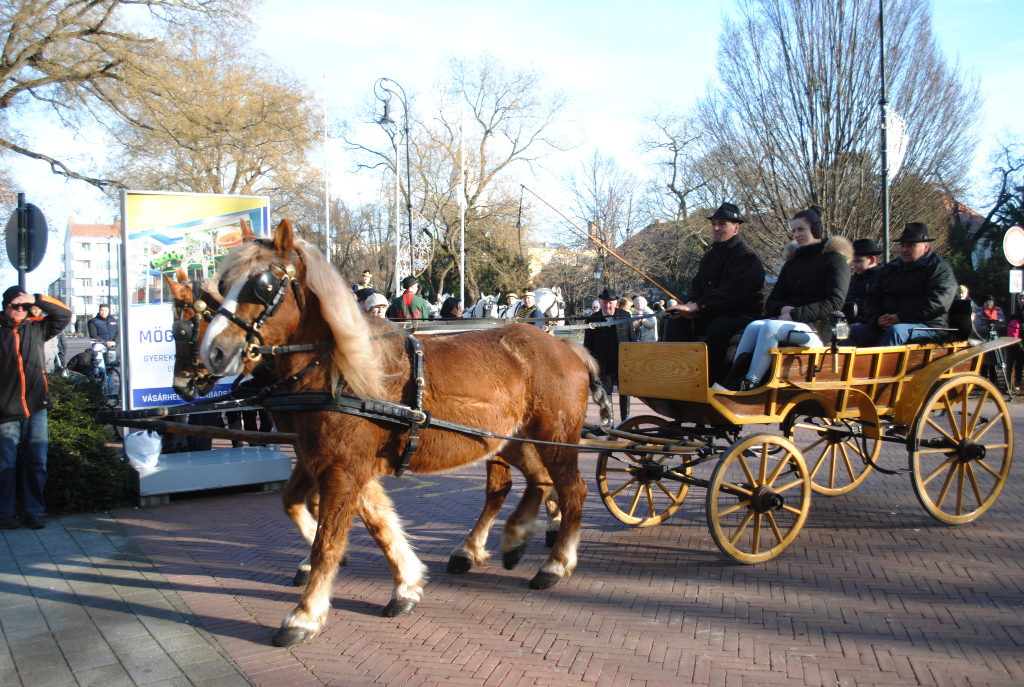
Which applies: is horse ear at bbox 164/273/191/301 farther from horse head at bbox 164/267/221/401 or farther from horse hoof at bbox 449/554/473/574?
horse hoof at bbox 449/554/473/574

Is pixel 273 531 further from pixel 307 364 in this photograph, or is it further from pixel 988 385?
pixel 988 385

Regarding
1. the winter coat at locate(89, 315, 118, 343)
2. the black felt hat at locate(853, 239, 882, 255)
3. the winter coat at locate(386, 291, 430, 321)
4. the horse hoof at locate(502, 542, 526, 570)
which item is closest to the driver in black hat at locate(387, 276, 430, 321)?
the winter coat at locate(386, 291, 430, 321)

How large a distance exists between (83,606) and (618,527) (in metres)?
3.98

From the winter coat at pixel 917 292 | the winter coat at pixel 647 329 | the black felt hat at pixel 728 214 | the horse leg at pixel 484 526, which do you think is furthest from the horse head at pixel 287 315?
the winter coat at pixel 647 329

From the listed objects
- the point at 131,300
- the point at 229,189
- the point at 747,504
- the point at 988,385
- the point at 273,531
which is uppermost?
the point at 229,189

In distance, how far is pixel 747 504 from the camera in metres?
4.99

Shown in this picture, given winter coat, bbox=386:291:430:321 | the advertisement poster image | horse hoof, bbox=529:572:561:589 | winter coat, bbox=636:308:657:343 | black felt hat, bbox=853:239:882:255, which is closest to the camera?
horse hoof, bbox=529:572:561:589

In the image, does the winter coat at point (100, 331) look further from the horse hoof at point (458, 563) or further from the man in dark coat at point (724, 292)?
the man in dark coat at point (724, 292)

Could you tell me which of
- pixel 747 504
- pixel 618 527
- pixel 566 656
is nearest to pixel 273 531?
pixel 618 527

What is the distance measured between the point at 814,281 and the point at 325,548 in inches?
170

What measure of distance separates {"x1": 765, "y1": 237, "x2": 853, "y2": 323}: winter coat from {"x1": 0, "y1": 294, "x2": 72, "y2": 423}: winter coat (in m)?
6.31

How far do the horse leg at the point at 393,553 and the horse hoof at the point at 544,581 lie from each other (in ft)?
2.51

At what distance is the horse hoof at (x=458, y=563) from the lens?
5.01 m

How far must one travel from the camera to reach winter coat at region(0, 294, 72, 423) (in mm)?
5887
